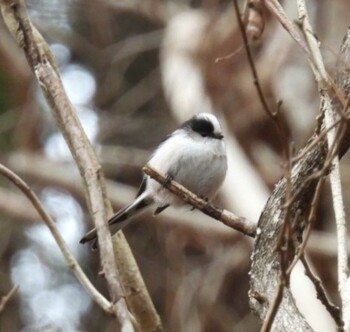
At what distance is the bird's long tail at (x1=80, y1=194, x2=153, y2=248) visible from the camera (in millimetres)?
2596

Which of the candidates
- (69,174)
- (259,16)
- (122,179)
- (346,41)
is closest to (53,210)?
(69,174)

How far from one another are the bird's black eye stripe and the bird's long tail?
274 mm

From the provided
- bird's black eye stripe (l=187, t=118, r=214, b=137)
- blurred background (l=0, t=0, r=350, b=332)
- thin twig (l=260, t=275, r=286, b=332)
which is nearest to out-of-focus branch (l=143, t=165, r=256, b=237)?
thin twig (l=260, t=275, r=286, b=332)

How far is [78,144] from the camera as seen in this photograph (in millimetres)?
1995

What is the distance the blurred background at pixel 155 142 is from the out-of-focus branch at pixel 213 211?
7.87 feet

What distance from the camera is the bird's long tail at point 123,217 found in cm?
260

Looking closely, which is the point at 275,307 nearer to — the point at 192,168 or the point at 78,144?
the point at 78,144

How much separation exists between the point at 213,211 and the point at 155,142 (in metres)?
4.08

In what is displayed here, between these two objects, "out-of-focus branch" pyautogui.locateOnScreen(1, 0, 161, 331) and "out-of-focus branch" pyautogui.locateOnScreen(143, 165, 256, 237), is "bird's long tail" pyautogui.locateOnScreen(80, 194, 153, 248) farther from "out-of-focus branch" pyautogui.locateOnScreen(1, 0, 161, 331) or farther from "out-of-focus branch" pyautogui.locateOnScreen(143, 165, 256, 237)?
"out-of-focus branch" pyautogui.locateOnScreen(143, 165, 256, 237)

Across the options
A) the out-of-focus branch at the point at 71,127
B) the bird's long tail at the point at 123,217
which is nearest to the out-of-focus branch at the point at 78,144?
the out-of-focus branch at the point at 71,127

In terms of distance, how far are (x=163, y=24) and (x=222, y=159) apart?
3.51 m

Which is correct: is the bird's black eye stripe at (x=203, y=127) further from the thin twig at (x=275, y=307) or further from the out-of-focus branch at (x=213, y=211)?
the thin twig at (x=275, y=307)

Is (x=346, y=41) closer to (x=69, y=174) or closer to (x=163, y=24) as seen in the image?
(x=69, y=174)

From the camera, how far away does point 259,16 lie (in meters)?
2.64
